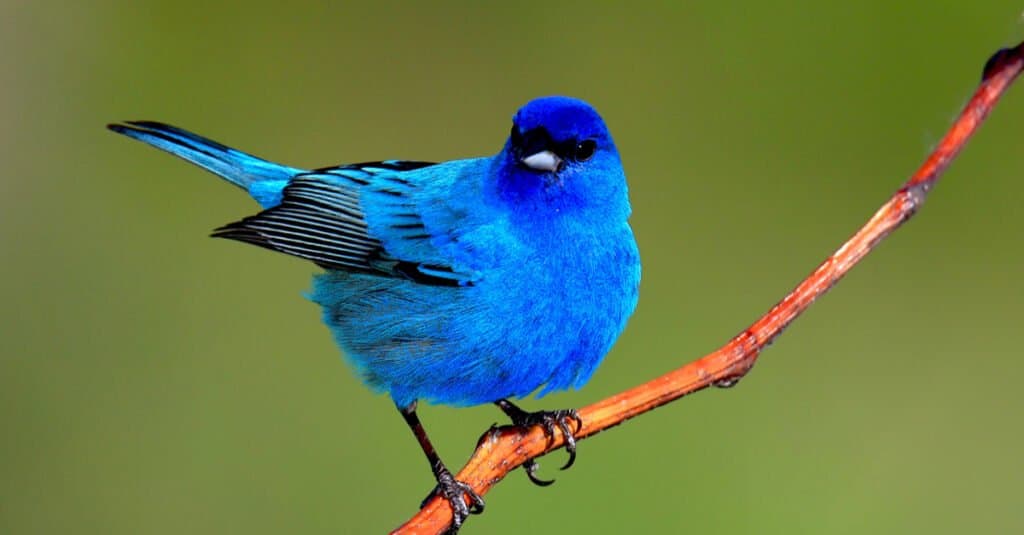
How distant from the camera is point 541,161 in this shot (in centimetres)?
274

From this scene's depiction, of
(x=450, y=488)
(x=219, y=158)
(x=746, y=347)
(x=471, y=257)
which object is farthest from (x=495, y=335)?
(x=219, y=158)

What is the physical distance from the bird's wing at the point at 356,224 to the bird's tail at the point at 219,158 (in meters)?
0.07

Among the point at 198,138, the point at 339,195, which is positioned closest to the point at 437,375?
the point at 339,195

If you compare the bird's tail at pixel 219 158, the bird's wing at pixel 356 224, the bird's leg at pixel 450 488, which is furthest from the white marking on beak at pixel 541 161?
the bird's tail at pixel 219 158

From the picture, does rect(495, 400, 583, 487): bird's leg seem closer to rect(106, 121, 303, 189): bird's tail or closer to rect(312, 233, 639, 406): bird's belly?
rect(312, 233, 639, 406): bird's belly

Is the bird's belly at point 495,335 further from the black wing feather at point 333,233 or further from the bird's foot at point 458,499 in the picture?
the bird's foot at point 458,499

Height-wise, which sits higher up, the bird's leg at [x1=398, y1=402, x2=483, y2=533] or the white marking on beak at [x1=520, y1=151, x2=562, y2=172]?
the white marking on beak at [x1=520, y1=151, x2=562, y2=172]

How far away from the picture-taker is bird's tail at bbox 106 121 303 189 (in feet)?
10.0

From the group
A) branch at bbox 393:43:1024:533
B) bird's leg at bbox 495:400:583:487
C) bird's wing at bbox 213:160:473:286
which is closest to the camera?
branch at bbox 393:43:1024:533

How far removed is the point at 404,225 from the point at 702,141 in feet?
7.77

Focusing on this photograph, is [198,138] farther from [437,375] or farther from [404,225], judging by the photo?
[437,375]

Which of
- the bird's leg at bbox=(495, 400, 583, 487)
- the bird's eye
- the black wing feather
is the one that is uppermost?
the bird's eye

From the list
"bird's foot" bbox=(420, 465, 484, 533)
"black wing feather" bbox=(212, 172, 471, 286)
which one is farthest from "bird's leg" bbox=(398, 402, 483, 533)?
"black wing feather" bbox=(212, 172, 471, 286)

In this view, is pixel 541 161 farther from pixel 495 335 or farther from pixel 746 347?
pixel 746 347
